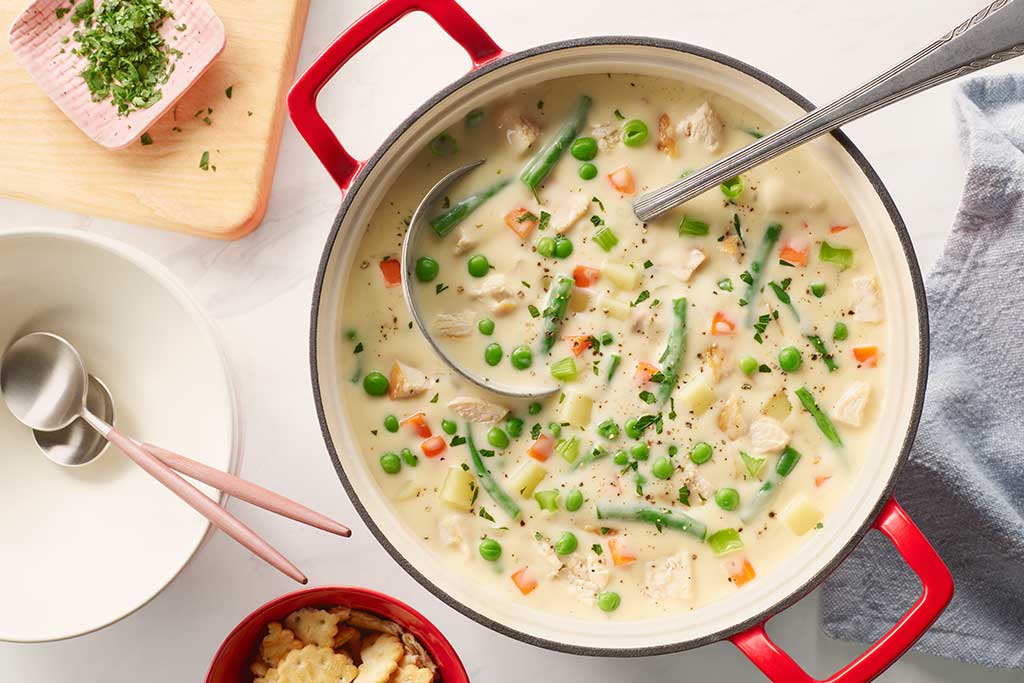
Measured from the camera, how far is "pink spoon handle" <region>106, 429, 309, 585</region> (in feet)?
6.63

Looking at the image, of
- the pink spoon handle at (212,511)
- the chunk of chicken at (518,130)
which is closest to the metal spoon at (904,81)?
the chunk of chicken at (518,130)

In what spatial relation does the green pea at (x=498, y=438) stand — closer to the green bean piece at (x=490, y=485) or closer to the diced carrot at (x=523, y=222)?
the green bean piece at (x=490, y=485)

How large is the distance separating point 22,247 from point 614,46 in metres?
1.38

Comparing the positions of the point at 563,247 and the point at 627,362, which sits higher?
the point at 563,247

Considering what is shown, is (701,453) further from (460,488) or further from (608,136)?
(608,136)

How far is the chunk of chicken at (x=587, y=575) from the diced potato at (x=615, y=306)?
0.54 metres

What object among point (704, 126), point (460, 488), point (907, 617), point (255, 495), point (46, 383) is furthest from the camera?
point (46, 383)

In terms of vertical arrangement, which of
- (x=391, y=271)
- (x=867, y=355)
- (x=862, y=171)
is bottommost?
(x=391, y=271)

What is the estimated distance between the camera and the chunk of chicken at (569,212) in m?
2.17

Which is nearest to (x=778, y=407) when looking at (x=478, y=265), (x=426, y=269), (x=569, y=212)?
(x=569, y=212)

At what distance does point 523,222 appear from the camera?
2.19m

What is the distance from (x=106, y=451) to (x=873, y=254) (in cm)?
183

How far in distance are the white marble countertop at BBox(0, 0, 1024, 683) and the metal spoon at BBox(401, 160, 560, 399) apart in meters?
0.32

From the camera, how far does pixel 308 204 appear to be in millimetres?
2438
